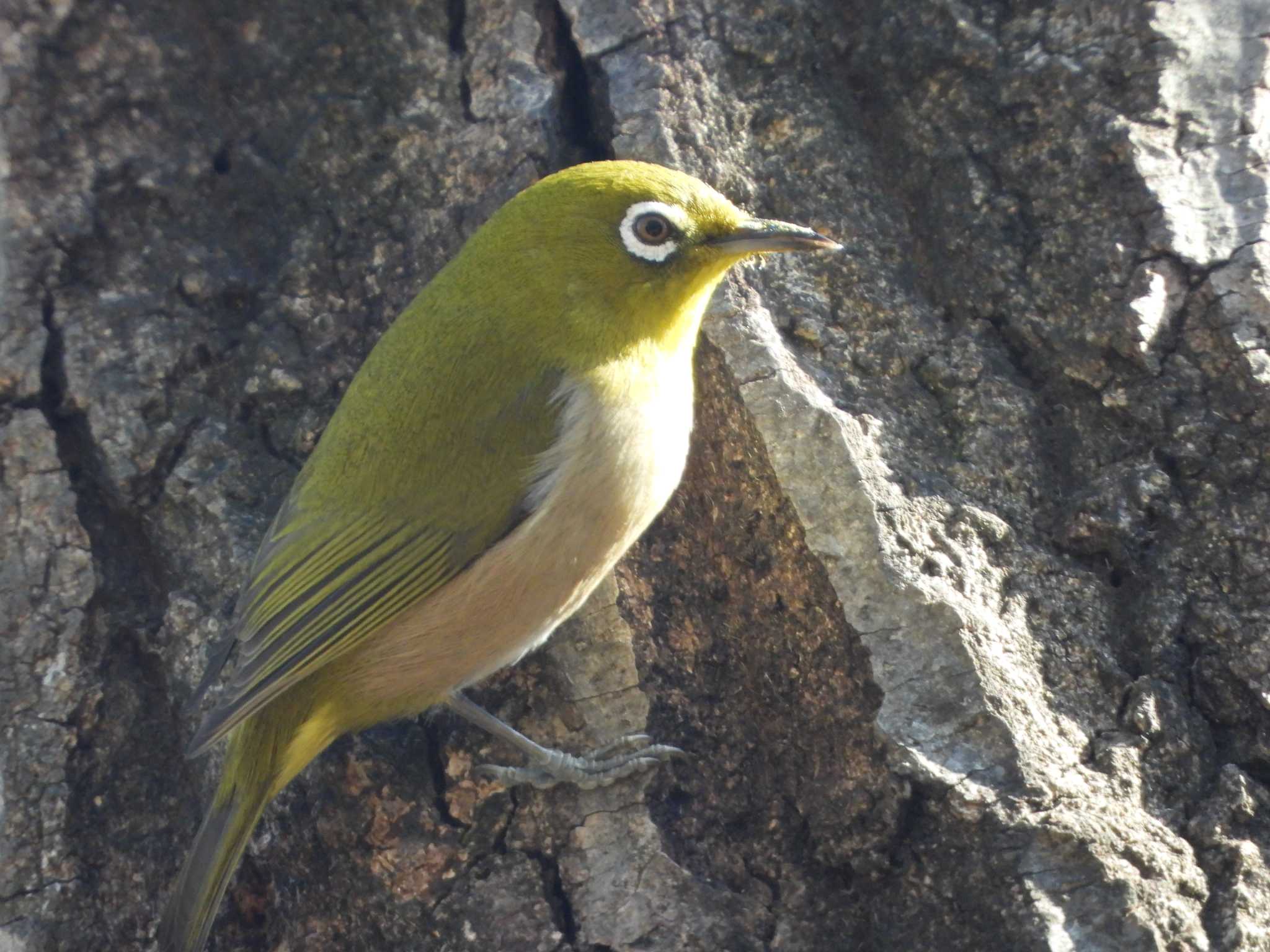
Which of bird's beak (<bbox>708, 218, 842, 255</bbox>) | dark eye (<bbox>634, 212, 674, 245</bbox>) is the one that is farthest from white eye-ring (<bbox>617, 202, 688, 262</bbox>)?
bird's beak (<bbox>708, 218, 842, 255</bbox>)

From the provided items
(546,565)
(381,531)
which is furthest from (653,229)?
(381,531)

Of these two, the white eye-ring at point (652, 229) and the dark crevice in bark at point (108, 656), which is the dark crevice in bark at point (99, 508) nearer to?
the dark crevice in bark at point (108, 656)

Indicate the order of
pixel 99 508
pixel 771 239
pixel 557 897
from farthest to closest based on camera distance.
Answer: pixel 99 508
pixel 771 239
pixel 557 897

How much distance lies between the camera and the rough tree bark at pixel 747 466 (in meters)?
2.51

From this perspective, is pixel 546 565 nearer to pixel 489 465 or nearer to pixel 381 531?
pixel 489 465

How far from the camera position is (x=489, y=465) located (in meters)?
3.25

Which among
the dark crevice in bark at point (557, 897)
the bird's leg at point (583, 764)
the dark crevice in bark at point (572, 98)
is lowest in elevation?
the dark crevice in bark at point (557, 897)

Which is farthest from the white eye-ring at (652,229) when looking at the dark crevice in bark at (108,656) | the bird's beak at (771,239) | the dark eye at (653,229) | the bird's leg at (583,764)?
the dark crevice in bark at (108,656)

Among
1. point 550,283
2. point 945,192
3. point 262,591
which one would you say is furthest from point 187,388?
point 945,192

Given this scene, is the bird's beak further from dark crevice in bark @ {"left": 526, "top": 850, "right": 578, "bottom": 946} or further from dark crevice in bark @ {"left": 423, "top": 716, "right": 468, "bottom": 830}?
dark crevice in bark @ {"left": 526, "top": 850, "right": 578, "bottom": 946}

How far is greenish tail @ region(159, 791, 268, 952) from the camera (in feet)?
8.91

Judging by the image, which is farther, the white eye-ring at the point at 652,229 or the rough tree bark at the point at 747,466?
the white eye-ring at the point at 652,229

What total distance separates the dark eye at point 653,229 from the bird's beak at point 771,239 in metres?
0.16

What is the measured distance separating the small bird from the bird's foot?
41mm
